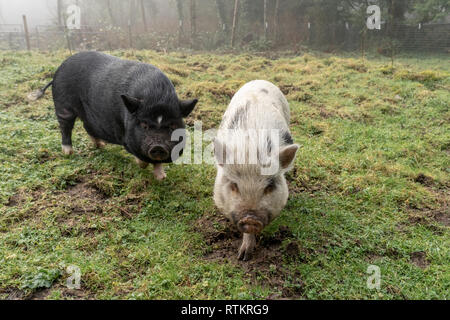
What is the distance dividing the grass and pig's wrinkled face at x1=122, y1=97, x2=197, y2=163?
0.66 meters

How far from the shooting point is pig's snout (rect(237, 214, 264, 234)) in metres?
2.74

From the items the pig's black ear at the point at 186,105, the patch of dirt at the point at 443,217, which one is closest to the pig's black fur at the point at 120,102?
the pig's black ear at the point at 186,105

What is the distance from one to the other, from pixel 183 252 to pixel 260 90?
215 cm

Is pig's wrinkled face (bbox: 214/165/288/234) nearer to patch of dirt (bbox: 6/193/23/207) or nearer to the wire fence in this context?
patch of dirt (bbox: 6/193/23/207)

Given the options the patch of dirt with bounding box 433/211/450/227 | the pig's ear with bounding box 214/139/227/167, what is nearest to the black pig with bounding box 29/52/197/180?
the pig's ear with bounding box 214/139/227/167

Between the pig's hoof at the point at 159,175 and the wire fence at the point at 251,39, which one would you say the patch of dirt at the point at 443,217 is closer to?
the pig's hoof at the point at 159,175

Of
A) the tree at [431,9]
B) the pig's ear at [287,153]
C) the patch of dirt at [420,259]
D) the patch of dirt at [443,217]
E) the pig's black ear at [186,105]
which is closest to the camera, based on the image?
the pig's ear at [287,153]

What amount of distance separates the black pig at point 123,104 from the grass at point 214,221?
553 mm

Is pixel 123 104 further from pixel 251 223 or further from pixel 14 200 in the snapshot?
pixel 251 223

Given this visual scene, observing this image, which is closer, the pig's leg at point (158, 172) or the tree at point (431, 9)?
the pig's leg at point (158, 172)

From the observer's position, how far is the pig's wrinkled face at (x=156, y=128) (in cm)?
387

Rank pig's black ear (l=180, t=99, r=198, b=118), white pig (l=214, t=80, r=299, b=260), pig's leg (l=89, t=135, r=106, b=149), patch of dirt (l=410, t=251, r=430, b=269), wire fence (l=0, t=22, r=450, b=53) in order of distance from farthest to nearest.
A: wire fence (l=0, t=22, r=450, b=53) → pig's leg (l=89, t=135, r=106, b=149) → pig's black ear (l=180, t=99, r=198, b=118) → patch of dirt (l=410, t=251, r=430, b=269) → white pig (l=214, t=80, r=299, b=260)

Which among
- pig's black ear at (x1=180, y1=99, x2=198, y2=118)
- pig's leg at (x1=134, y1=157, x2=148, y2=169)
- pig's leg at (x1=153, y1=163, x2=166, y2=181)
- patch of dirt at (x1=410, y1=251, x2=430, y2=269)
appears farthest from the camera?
pig's leg at (x1=134, y1=157, x2=148, y2=169)
